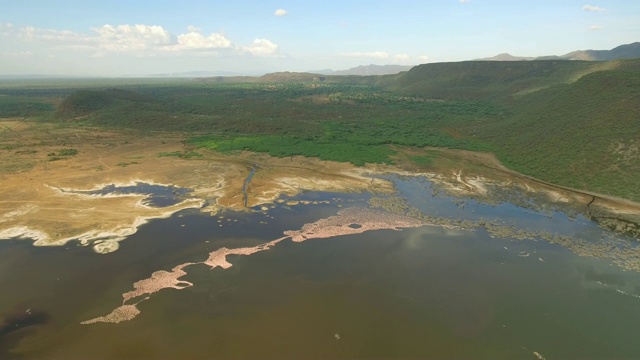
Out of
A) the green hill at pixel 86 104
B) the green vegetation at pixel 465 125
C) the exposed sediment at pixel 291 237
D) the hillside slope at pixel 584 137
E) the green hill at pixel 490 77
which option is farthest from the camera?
the green hill at pixel 490 77

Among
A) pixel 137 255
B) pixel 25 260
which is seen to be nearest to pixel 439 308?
pixel 137 255

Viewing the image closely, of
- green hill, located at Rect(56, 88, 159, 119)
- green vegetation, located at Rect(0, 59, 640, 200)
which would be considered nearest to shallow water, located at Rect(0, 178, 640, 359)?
green vegetation, located at Rect(0, 59, 640, 200)

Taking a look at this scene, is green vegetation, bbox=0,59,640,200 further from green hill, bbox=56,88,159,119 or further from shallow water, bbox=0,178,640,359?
shallow water, bbox=0,178,640,359

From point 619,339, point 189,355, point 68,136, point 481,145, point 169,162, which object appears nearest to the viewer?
point 189,355

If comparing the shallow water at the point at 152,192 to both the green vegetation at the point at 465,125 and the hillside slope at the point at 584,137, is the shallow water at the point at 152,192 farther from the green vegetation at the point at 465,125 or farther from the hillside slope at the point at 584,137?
the hillside slope at the point at 584,137

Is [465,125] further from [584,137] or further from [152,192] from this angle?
[152,192]

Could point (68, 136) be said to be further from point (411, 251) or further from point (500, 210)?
point (500, 210)

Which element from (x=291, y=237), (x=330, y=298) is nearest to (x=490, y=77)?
(x=291, y=237)

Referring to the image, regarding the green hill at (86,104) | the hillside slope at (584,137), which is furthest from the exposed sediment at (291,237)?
the green hill at (86,104)
